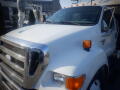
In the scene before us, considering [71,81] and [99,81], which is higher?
[71,81]

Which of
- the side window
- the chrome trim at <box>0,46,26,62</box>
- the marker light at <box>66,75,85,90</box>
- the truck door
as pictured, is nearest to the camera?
the marker light at <box>66,75,85,90</box>

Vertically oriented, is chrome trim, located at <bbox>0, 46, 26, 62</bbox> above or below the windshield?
below

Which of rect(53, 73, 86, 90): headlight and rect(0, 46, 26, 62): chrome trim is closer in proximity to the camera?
rect(53, 73, 86, 90): headlight

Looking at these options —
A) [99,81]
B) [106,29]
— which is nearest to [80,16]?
[106,29]

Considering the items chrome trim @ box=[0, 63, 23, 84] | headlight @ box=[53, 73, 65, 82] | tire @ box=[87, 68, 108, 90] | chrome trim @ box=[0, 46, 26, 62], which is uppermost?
chrome trim @ box=[0, 46, 26, 62]

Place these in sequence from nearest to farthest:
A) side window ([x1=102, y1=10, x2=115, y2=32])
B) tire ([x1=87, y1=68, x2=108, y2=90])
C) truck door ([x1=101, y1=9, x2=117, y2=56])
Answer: tire ([x1=87, y1=68, x2=108, y2=90])
truck door ([x1=101, y1=9, x2=117, y2=56])
side window ([x1=102, y1=10, x2=115, y2=32])

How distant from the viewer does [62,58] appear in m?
2.51

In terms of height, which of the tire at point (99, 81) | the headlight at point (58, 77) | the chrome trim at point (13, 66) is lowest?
the tire at point (99, 81)

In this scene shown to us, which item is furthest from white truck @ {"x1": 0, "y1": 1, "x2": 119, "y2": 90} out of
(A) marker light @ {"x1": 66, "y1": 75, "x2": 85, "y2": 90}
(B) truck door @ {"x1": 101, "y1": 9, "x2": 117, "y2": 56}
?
(B) truck door @ {"x1": 101, "y1": 9, "x2": 117, "y2": 56}

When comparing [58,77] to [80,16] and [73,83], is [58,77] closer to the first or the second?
[73,83]

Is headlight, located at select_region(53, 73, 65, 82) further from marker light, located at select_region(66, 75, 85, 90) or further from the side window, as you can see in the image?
the side window

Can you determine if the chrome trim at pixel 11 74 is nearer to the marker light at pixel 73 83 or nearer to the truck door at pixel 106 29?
the marker light at pixel 73 83

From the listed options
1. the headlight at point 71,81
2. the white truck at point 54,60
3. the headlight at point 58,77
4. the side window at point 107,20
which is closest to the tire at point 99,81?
the white truck at point 54,60

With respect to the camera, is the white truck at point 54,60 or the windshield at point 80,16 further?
the windshield at point 80,16
